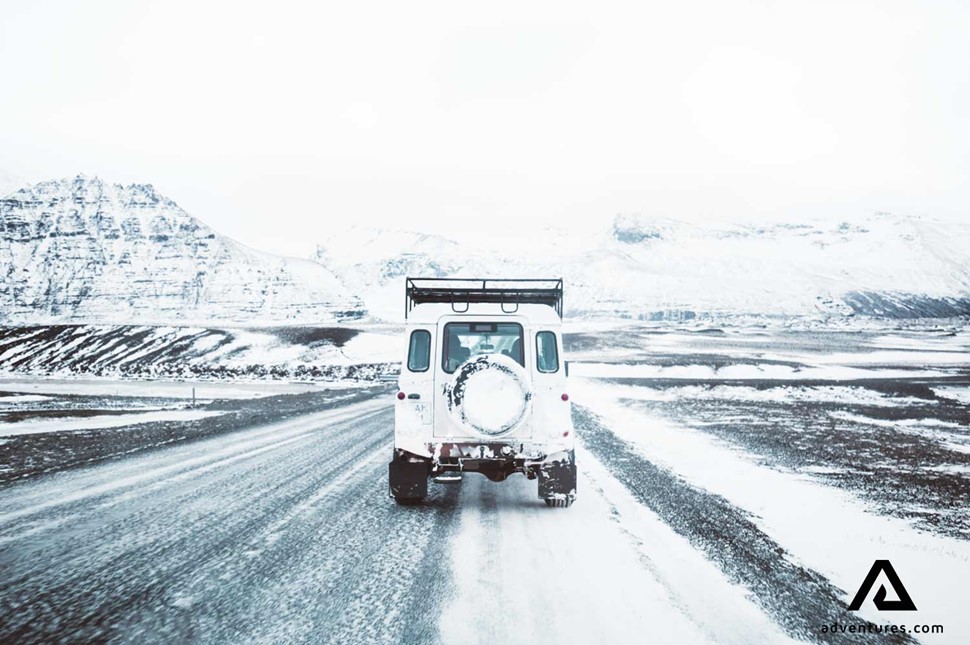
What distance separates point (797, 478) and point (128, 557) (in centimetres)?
990

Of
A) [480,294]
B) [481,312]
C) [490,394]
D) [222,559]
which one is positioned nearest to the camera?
[222,559]

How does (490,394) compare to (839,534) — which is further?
(490,394)

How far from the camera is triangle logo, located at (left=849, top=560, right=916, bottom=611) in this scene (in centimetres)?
503

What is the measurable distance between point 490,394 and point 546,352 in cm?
117

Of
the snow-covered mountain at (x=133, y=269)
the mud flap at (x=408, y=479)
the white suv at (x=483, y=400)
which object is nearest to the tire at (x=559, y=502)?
the white suv at (x=483, y=400)

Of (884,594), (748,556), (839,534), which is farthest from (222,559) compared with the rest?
(839,534)

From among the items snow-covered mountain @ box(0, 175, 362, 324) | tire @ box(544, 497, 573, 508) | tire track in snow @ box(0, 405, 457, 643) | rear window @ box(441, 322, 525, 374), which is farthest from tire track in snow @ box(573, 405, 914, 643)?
snow-covered mountain @ box(0, 175, 362, 324)

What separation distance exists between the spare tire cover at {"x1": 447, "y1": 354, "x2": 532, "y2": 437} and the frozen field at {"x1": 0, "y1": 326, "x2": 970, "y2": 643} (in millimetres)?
1236

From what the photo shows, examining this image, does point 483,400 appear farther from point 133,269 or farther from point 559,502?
point 133,269

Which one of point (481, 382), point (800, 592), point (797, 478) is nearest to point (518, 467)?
point (481, 382)

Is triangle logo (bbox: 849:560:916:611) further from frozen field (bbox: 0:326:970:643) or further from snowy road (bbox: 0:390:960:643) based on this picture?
snowy road (bbox: 0:390:960:643)

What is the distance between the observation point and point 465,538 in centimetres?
663

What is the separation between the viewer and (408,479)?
26.1 ft

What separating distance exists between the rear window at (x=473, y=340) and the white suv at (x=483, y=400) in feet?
0.04
